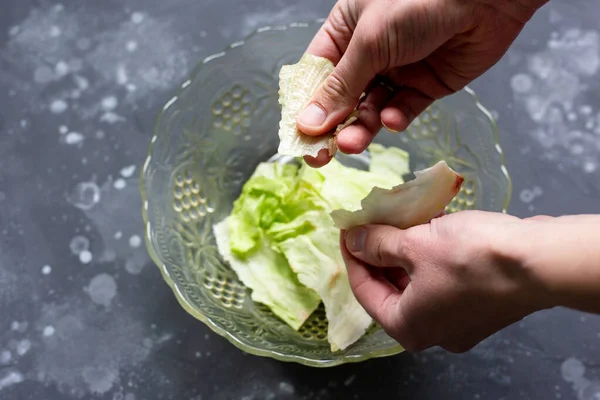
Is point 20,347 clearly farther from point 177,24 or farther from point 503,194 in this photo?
Result: point 503,194

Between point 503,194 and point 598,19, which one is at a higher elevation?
point 598,19

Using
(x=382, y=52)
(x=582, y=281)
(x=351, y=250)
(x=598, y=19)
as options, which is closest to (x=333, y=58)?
(x=382, y=52)

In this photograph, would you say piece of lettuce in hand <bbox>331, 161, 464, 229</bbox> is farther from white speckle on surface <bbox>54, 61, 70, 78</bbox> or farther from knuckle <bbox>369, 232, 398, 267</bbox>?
white speckle on surface <bbox>54, 61, 70, 78</bbox>

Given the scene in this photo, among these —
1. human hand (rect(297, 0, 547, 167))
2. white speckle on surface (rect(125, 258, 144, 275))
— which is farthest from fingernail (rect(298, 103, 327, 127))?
white speckle on surface (rect(125, 258, 144, 275))

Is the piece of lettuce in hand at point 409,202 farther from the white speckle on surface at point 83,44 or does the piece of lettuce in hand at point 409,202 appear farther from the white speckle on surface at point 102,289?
the white speckle on surface at point 83,44

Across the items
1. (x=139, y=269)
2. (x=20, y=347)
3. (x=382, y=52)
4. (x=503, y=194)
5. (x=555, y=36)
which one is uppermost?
(x=382, y=52)

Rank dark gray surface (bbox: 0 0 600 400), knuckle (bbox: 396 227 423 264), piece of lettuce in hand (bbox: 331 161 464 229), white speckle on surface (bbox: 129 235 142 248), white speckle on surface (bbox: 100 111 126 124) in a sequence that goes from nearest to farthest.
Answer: knuckle (bbox: 396 227 423 264) < piece of lettuce in hand (bbox: 331 161 464 229) < dark gray surface (bbox: 0 0 600 400) < white speckle on surface (bbox: 129 235 142 248) < white speckle on surface (bbox: 100 111 126 124)
